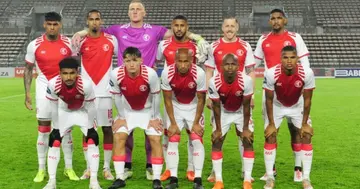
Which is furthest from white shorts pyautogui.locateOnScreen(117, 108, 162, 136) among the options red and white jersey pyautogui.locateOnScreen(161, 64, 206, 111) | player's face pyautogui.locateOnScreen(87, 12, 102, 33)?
player's face pyautogui.locateOnScreen(87, 12, 102, 33)

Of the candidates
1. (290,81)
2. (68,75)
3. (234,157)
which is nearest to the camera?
(68,75)

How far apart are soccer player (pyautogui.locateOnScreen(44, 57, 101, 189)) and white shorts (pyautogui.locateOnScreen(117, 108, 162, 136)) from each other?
392mm

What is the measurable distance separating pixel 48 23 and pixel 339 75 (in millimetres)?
26105

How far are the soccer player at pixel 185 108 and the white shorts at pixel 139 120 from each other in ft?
0.69

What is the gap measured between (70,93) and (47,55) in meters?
0.90

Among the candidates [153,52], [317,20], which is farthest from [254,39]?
[153,52]

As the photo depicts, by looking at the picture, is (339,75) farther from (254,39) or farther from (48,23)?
(48,23)

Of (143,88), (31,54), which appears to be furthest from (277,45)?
(31,54)

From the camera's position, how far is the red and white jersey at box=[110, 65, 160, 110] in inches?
200

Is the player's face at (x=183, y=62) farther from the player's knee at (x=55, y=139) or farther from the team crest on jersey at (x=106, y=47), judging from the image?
the player's knee at (x=55, y=139)

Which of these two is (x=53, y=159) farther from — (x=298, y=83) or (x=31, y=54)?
(x=298, y=83)

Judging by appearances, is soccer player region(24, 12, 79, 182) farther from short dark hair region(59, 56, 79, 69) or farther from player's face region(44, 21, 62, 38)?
short dark hair region(59, 56, 79, 69)

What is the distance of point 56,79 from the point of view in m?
5.00

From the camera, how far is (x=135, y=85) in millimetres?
5074
